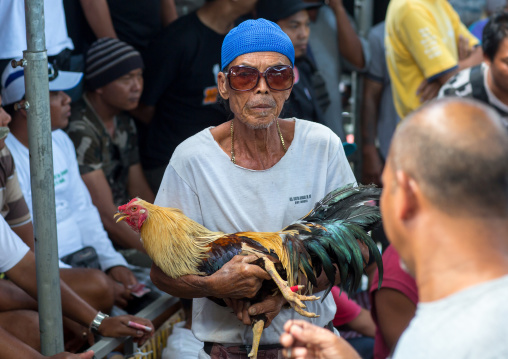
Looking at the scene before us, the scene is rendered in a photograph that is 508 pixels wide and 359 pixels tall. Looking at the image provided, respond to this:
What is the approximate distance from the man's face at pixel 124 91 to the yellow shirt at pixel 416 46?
1.86 metres

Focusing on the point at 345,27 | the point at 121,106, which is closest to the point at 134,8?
the point at 121,106

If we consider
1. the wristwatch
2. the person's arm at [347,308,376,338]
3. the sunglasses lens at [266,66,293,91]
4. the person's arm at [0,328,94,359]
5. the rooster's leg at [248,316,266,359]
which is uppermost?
the sunglasses lens at [266,66,293,91]

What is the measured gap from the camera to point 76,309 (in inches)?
115

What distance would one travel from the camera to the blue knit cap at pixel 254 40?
91.2 inches

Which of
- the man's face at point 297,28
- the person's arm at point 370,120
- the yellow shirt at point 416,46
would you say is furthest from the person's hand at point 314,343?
the person's arm at point 370,120

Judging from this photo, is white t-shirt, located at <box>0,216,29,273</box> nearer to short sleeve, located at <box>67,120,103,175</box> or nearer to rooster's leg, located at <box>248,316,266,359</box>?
rooster's leg, located at <box>248,316,266,359</box>

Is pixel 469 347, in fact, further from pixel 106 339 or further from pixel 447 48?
pixel 447 48

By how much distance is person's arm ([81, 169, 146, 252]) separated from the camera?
13.1 ft

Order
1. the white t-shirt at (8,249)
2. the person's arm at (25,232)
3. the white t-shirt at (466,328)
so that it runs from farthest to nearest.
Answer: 1. the person's arm at (25,232)
2. the white t-shirt at (8,249)
3. the white t-shirt at (466,328)

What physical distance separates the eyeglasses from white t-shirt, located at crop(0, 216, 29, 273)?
1148 millimetres

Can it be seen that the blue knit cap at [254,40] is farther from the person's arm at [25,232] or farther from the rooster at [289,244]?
the person's arm at [25,232]

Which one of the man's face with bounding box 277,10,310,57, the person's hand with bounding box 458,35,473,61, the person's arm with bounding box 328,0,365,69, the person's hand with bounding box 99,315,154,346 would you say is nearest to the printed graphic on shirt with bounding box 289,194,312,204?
the person's hand with bounding box 99,315,154,346

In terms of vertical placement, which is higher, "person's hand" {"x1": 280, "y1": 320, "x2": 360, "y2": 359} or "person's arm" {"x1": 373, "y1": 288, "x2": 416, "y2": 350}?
"person's hand" {"x1": 280, "y1": 320, "x2": 360, "y2": 359}

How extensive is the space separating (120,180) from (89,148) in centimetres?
37
